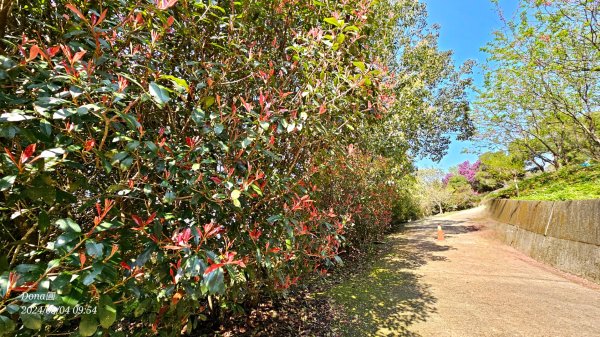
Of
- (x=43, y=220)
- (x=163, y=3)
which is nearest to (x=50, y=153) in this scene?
(x=43, y=220)

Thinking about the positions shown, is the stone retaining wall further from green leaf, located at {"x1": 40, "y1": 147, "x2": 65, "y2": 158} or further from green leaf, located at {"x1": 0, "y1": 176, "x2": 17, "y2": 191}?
green leaf, located at {"x1": 0, "y1": 176, "x2": 17, "y2": 191}

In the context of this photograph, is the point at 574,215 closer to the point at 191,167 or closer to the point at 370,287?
the point at 370,287

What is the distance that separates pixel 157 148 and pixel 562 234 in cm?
795

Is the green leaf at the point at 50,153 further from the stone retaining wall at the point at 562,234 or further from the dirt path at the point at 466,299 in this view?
the stone retaining wall at the point at 562,234

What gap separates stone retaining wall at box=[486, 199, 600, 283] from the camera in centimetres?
490

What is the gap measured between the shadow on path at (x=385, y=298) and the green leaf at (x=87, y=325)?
287cm

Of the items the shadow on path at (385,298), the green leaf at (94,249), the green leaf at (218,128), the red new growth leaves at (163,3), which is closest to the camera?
the green leaf at (94,249)

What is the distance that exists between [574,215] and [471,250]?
8.79ft

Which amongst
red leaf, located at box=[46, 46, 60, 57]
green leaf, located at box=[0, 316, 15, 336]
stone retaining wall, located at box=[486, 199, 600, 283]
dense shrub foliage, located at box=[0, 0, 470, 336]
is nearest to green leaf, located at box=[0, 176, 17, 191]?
dense shrub foliage, located at box=[0, 0, 470, 336]

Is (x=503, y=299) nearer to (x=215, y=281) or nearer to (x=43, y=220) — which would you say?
(x=215, y=281)

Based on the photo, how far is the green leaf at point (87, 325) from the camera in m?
1.11

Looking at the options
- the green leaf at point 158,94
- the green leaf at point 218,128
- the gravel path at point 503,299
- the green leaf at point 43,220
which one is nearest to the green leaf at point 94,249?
the green leaf at point 43,220

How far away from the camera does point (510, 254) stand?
7.23 metres

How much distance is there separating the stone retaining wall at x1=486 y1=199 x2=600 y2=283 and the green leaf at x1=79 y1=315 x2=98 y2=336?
7214mm
